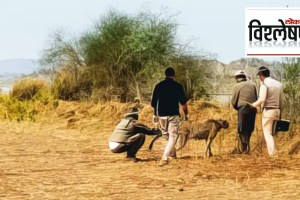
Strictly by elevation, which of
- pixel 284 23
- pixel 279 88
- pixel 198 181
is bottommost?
pixel 198 181

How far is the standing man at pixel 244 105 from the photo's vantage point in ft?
43.6

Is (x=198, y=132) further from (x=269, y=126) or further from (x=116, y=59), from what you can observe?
(x=116, y=59)

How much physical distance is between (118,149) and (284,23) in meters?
7.35

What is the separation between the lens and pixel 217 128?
13.4 metres

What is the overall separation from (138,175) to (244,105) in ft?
10.4

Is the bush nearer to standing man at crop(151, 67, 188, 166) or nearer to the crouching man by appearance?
the crouching man

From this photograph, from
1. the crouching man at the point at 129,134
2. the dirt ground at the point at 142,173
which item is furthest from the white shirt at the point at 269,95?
the crouching man at the point at 129,134

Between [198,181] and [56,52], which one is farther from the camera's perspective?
[56,52]

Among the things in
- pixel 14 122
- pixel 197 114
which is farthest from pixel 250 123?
pixel 14 122

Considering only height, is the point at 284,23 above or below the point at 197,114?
above

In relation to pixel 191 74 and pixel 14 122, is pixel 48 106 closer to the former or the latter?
pixel 14 122

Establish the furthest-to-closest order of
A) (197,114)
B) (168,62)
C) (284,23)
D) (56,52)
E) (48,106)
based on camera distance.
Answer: (56,52) → (168,62) → (48,106) → (197,114) → (284,23)

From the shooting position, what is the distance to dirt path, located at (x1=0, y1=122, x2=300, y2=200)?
31.5 feet

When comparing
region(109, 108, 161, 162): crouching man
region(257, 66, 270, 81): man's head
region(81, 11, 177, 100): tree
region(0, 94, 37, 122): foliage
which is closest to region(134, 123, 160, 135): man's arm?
region(109, 108, 161, 162): crouching man
